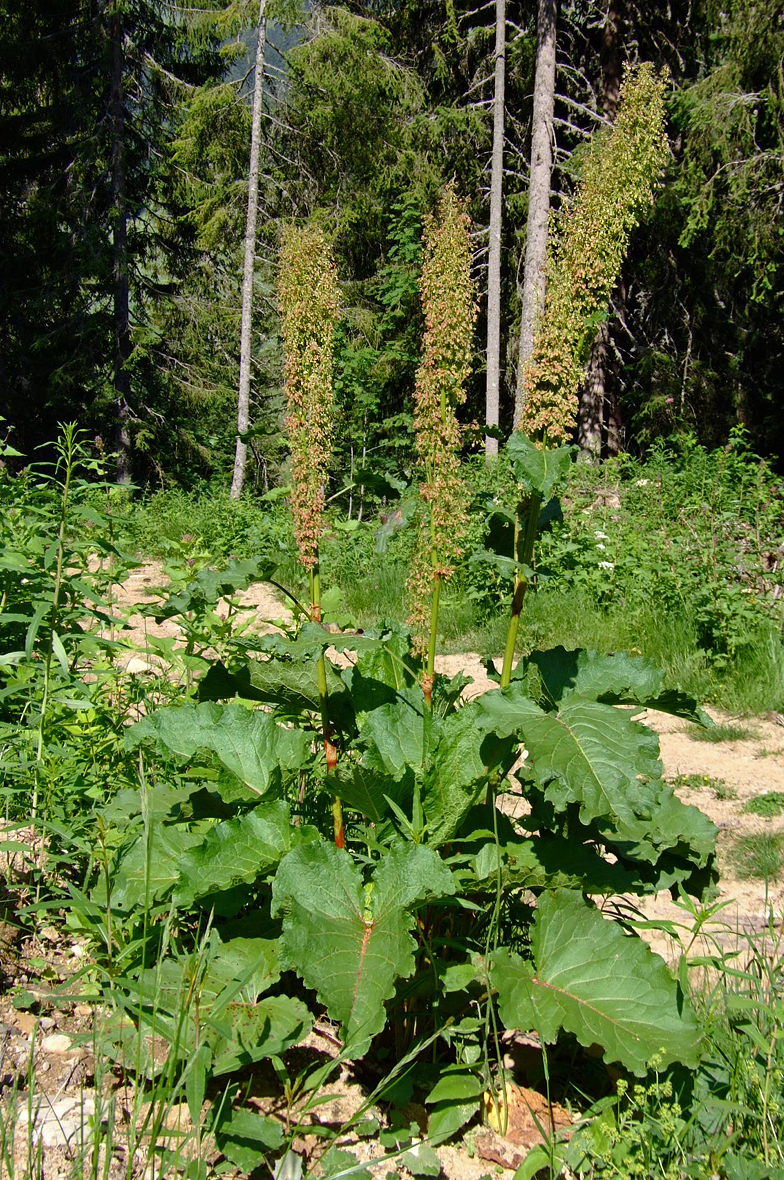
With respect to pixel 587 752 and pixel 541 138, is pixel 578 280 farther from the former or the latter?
pixel 541 138

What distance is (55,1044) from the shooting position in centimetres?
193

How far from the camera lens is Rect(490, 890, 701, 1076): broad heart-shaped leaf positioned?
1702 millimetres

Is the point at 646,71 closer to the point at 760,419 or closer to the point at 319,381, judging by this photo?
the point at 319,381

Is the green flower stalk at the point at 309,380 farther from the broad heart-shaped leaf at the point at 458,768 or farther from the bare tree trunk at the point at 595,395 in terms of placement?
the bare tree trunk at the point at 595,395

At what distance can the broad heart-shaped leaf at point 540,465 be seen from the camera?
6.41ft

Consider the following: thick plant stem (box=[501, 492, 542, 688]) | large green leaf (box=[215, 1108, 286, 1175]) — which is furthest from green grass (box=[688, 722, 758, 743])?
large green leaf (box=[215, 1108, 286, 1175])

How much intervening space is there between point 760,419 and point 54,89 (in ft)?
56.4

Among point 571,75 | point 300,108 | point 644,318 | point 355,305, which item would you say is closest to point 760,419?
point 644,318

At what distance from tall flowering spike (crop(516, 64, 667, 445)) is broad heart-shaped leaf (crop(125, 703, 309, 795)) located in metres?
1.06

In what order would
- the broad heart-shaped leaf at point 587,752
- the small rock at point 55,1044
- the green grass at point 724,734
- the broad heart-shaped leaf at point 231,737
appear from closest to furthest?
the broad heart-shaped leaf at point 587,752, the small rock at point 55,1044, the broad heart-shaped leaf at point 231,737, the green grass at point 724,734

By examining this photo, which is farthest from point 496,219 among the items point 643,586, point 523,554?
point 523,554

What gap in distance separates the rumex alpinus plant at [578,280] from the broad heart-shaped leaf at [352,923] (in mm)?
656

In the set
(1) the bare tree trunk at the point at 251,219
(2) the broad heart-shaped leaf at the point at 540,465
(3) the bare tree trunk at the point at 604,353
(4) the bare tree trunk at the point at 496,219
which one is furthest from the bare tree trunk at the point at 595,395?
(2) the broad heart-shaped leaf at the point at 540,465

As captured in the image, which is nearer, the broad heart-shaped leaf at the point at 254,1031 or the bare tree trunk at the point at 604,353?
the broad heart-shaped leaf at the point at 254,1031
